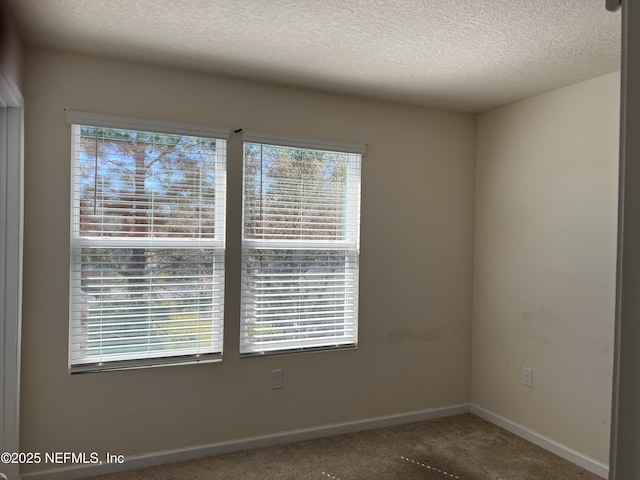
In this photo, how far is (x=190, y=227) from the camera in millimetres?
2857

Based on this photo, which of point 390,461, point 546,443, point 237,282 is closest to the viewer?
point 390,461

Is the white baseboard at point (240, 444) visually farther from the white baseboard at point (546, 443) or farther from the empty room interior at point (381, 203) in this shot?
the white baseboard at point (546, 443)

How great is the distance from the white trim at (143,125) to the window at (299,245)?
0.75 feet

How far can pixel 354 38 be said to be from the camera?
234 cm

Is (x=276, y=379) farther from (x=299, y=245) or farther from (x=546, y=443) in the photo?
(x=546, y=443)

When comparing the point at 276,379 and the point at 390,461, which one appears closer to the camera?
the point at 390,461

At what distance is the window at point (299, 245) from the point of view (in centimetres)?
302

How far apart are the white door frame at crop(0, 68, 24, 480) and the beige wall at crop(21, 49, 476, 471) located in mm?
191

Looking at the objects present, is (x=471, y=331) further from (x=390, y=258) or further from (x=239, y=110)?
(x=239, y=110)

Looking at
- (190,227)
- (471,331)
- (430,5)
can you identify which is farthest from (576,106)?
(190,227)

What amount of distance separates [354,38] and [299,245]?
1384 millimetres

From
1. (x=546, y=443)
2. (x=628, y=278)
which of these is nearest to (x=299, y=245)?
(x=546, y=443)

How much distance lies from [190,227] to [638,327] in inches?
104

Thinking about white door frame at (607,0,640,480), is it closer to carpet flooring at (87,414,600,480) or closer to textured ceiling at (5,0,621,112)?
textured ceiling at (5,0,621,112)
